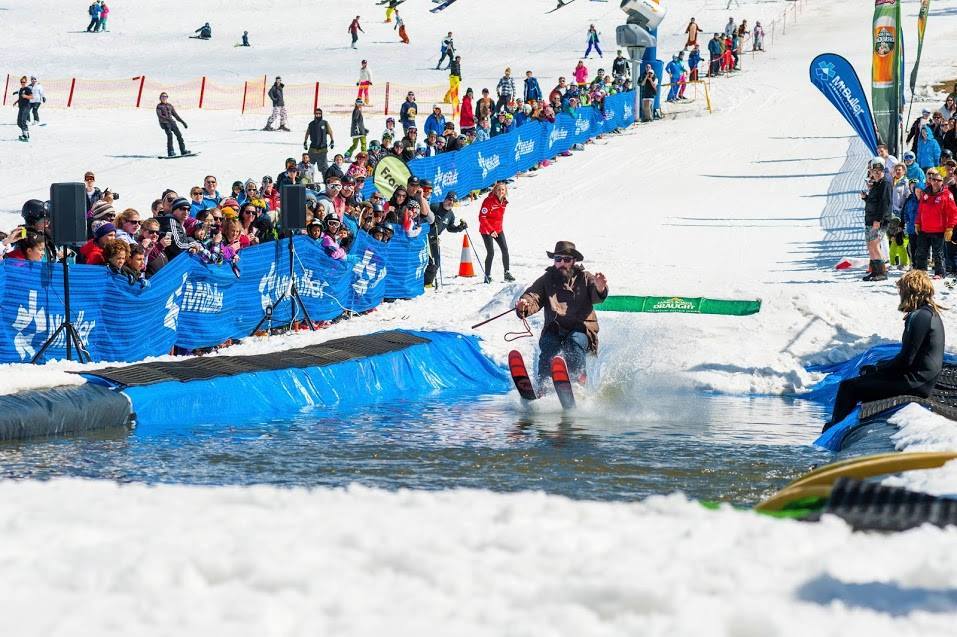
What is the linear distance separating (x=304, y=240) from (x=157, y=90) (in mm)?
26038

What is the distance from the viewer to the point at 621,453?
9.53 meters

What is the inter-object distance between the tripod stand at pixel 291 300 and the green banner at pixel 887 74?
482 inches

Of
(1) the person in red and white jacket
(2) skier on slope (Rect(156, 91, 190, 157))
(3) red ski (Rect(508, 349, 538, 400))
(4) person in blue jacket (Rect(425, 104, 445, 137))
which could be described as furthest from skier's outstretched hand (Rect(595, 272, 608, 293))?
(2) skier on slope (Rect(156, 91, 190, 157))

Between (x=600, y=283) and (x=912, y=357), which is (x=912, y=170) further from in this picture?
(x=912, y=357)

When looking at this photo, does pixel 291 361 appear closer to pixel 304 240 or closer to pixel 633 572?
pixel 304 240

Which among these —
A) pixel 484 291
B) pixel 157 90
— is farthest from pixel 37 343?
pixel 157 90

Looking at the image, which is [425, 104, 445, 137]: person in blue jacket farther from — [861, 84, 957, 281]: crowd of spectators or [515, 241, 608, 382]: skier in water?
[515, 241, 608, 382]: skier in water

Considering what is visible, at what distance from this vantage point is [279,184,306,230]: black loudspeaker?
1573cm

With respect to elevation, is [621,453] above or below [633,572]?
below

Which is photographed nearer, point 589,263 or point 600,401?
point 600,401

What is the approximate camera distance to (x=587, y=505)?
550 centimetres

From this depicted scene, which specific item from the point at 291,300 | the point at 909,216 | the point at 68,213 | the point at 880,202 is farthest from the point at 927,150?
the point at 68,213

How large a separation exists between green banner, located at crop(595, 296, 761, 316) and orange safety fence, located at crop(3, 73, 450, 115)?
2373cm

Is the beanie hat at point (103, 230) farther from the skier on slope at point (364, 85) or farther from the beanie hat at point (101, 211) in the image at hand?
the skier on slope at point (364, 85)
